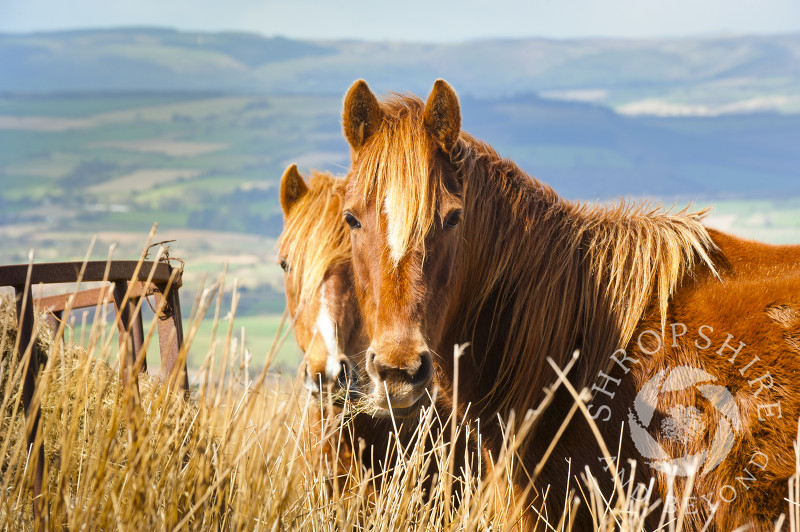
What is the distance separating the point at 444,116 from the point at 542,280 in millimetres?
822

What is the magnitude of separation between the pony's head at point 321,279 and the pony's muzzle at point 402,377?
104cm

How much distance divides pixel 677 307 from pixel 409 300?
1122mm

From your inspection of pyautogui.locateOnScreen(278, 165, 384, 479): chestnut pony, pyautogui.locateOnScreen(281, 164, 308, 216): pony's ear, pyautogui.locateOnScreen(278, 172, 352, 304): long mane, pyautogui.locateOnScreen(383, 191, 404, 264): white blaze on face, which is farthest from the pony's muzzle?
pyautogui.locateOnScreen(281, 164, 308, 216): pony's ear

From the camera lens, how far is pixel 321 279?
12.3ft

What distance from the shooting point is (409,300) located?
8.00 feet

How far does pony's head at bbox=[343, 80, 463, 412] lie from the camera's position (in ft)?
7.77

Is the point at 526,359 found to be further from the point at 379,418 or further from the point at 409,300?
the point at 379,418

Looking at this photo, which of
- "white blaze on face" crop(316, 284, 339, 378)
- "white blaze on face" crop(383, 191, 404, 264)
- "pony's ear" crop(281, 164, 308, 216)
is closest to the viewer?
"white blaze on face" crop(383, 191, 404, 264)

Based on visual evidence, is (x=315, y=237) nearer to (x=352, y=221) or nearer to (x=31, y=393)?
(x=352, y=221)

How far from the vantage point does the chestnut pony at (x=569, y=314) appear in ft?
7.78

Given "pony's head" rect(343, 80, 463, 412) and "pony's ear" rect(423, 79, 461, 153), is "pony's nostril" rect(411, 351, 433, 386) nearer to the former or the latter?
"pony's head" rect(343, 80, 463, 412)

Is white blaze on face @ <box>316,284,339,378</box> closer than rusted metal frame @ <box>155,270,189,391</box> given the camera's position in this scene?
No

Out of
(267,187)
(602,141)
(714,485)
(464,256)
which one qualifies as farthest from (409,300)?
(602,141)

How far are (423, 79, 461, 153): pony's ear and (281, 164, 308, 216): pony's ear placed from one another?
167cm
